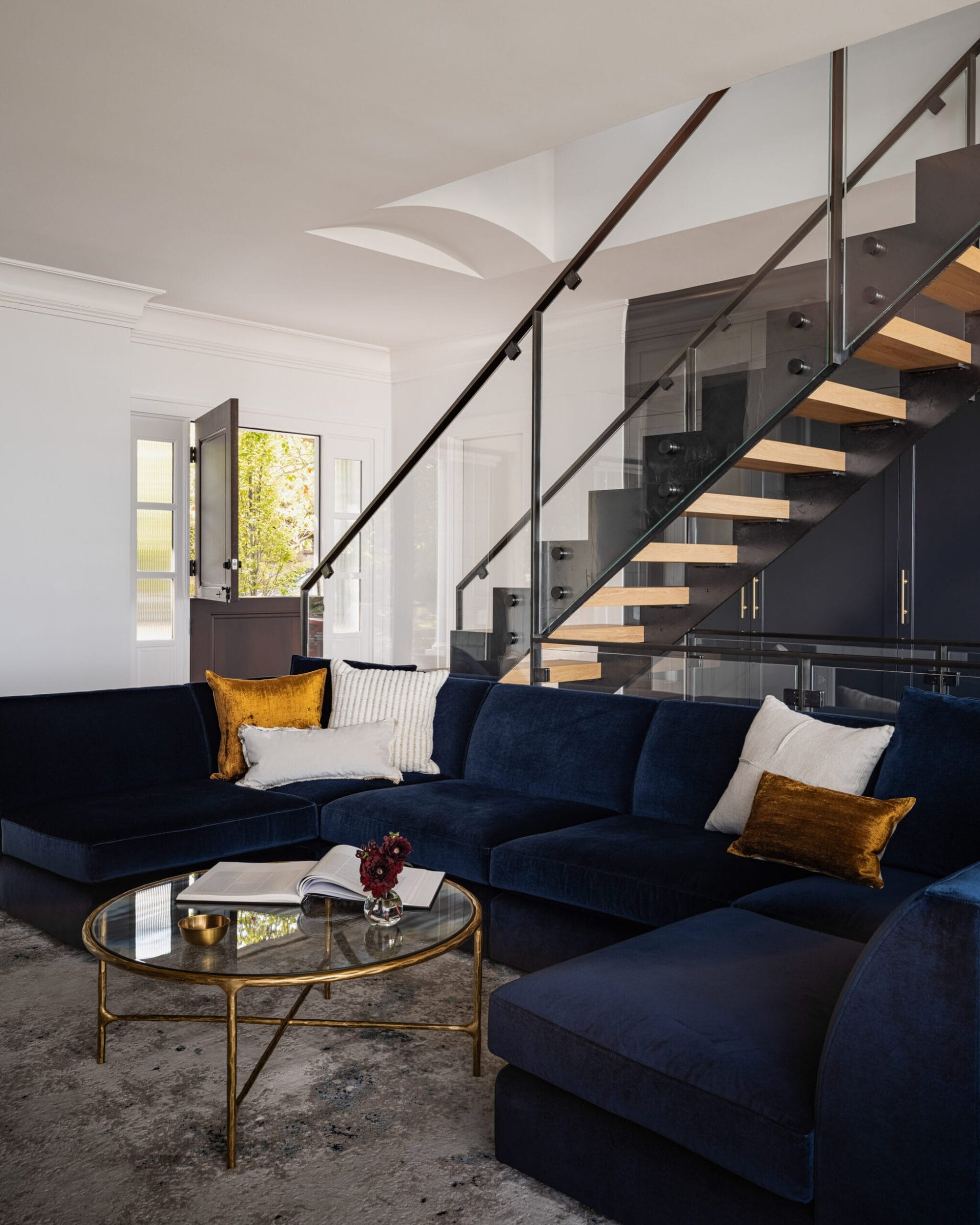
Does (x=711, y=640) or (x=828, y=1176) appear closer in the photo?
(x=828, y=1176)

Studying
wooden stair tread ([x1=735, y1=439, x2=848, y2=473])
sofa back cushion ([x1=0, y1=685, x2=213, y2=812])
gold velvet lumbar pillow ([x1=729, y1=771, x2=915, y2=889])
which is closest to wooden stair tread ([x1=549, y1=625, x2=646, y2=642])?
wooden stair tread ([x1=735, y1=439, x2=848, y2=473])

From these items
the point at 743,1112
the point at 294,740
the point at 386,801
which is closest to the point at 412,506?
the point at 294,740

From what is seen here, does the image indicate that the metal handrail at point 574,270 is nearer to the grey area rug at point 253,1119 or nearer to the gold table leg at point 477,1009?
the grey area rug at point 253,1119

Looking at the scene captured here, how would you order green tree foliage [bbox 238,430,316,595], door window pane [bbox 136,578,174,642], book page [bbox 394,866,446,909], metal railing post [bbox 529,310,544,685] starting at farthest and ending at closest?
green tree foliage [bbox 238,430,316,595] < door window pane [bbox 136,578,174,642] < metal railing post [bbox 529,310,544,685] < book page [bbox 394,866,446,909]

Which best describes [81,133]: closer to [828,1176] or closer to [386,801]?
[386,801]

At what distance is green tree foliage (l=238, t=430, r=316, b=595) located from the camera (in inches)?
293

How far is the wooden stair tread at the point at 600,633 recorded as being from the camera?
436 cm

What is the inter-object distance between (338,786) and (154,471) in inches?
138

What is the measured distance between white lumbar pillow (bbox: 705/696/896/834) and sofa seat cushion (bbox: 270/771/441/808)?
1161 mm

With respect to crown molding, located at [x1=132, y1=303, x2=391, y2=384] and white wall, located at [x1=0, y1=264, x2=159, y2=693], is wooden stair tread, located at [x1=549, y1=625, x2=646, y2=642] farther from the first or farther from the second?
crown molding, located at [x1=132, y1=303, x2=391, y2=384]

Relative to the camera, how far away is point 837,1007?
5.22 feet

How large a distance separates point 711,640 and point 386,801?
289cm

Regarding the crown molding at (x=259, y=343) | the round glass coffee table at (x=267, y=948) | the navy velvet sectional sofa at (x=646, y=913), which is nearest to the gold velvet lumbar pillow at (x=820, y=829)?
the navy velvet sectional sofa at (x=646, y=913)

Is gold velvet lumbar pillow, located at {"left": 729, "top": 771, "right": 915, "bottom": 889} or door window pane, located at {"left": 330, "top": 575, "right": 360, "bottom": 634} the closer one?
gold velvet lumbar pillow, located at {"left": 729, "top": 771, "right": 915, "bottom": 889}
